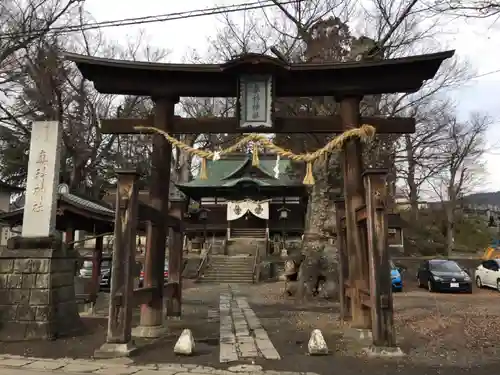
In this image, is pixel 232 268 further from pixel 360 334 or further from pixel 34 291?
pixel 360 334

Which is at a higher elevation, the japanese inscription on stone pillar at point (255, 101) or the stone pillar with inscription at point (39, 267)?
the japanese inscription on stone pillar at point (255, 101)

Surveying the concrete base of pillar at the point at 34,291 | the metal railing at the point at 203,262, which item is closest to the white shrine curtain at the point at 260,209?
the metal railing at the point at 203,262

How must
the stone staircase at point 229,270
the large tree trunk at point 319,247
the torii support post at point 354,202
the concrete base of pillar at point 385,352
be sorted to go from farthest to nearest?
the stone staircase at point 229,270 → the large tree trunk at point 319,247 → the torii support post at point 354,202 → the concrete base of pillar at point 385,352

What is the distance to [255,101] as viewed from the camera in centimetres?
975

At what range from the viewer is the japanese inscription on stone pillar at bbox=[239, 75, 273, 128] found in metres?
9.73

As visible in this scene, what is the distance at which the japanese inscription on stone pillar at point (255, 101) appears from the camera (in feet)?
Result: 31.9

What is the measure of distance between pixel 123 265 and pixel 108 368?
5.94 ft

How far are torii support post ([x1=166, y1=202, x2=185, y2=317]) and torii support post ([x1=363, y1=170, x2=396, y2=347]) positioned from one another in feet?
17.9

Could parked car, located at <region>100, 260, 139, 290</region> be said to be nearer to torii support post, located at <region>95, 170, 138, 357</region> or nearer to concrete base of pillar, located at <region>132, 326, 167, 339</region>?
concrete base of pillar, located at <region>132, 326, 167, 339</region>

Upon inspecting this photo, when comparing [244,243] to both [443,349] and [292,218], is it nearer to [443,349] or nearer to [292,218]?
[292,218]

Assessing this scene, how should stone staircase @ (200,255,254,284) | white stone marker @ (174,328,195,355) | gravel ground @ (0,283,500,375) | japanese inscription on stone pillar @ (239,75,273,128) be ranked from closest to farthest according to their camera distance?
gravel ground @ (0,283,500,375) → white stone marker @ (174,328,195,355) → japanese inscription on stone pillar @ (239,75,273,128) → stone staircase @ (200,255,254,284)

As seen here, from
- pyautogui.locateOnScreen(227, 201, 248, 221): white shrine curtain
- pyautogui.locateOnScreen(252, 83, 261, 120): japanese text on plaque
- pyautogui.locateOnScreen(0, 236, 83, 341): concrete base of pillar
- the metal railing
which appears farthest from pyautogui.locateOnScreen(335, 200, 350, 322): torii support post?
pyautogui.locateOnScreen(227, 201, 248, 221): white shrine curtain

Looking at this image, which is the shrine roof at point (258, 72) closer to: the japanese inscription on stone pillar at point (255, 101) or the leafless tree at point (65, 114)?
the japanese inscription on stone pillar at point (255, 101)

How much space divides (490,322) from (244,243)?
24570 millimetres
